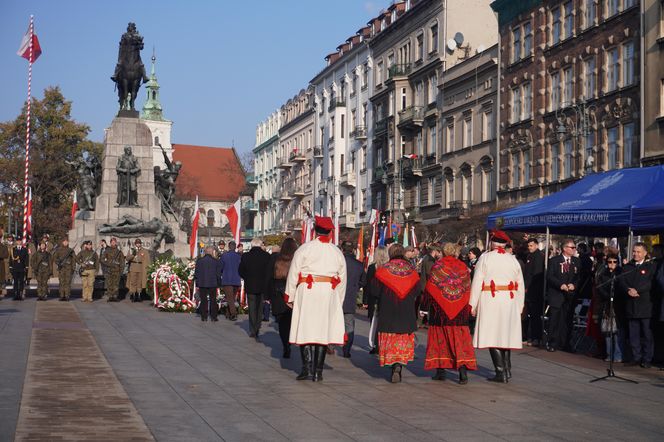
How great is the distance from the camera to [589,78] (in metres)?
39.5

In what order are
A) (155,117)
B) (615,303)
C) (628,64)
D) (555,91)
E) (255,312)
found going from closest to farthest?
(615,303), (255,312), (628,64), (555,91), (155,117)

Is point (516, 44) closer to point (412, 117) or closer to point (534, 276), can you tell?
point (412, 117)

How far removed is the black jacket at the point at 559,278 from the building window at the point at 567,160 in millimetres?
24961

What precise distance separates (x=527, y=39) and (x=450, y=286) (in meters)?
35.2

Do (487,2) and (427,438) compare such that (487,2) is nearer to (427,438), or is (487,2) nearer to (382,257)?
(382,257)

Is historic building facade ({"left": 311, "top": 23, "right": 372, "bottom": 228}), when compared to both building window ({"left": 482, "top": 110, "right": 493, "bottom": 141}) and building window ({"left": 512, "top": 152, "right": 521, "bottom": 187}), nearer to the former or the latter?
building window ({"left": 482, "top": 110, "right": 493, "bottom": 141})

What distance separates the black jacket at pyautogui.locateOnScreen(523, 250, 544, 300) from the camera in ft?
58.0

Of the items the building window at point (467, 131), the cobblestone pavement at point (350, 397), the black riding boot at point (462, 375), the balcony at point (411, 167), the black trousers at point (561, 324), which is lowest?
the cobblestone pavement at point (350, 397)

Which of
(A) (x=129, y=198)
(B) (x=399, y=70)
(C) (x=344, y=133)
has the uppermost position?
(B) (x=399, y=70)

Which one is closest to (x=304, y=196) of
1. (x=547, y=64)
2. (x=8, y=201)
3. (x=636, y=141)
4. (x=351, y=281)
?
(x=8, y=201)

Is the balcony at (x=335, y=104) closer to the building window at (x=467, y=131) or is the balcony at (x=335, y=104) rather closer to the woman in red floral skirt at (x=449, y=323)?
the building window at (x=467, y=131)

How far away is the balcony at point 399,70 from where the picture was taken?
2458 inches

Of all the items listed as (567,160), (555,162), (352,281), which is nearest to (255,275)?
(352,281)

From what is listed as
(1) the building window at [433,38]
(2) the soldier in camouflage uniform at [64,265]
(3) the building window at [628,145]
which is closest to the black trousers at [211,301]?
(2) the soldier in camouflage uniform at [64,265]
